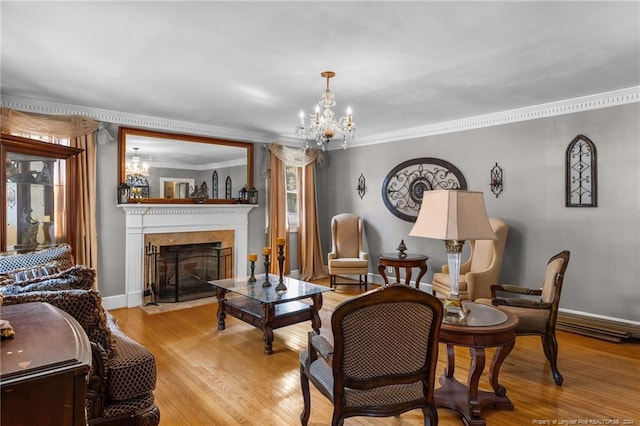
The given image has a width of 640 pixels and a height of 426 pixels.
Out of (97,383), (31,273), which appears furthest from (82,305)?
(31,273)

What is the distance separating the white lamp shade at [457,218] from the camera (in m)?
2.21

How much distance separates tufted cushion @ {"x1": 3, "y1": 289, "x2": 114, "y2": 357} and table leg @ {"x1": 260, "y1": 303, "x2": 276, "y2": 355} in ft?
5.23

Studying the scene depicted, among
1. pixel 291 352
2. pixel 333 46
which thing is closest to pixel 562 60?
pixel 333 46

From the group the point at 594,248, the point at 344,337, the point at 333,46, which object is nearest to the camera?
the point at 344,337

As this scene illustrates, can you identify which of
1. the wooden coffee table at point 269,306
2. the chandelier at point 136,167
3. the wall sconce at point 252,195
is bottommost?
the wooden coffee table at point 269,306

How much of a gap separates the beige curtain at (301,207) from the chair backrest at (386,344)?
14.2ft

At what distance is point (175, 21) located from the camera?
236 centimetres

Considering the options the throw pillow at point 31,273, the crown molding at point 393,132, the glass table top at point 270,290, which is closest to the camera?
the throw pillow at point 31,273

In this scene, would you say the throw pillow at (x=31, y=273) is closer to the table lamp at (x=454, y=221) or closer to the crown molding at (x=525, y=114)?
the table lamp at (x=454, y=221)

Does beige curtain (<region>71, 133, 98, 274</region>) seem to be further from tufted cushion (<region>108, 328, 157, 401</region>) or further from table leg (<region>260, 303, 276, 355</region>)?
tufted cushion (<region>108, 328, 157, 401</region>)

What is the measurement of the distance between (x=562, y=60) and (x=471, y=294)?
2.37 meters

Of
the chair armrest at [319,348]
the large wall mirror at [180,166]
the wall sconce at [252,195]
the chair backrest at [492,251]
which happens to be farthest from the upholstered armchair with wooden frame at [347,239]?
the chair armrest at [319,348]

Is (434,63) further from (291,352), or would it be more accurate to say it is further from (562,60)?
(291,352)

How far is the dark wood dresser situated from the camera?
0.88 m
